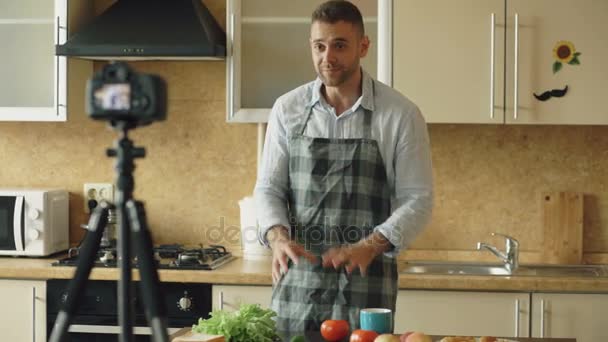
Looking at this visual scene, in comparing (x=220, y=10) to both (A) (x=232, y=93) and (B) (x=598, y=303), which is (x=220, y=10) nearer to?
(A) (x=232, y=93)

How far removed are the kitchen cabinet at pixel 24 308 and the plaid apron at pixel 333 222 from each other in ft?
3.84

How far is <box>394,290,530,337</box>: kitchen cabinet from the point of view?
10.7ft

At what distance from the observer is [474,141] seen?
3.81 m

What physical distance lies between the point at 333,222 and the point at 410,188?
0.24 meters

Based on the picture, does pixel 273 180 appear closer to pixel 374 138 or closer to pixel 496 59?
pixel 374 138

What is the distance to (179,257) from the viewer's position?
3.50 metres

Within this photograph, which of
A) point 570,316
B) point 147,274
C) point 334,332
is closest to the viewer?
point 147,274

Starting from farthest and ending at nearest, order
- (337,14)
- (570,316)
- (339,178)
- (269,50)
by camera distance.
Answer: (269,50) < (570,316) < (339,178) < (337,14)

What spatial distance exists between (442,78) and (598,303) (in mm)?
965

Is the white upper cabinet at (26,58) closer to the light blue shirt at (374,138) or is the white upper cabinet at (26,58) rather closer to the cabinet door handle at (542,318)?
the light blue shirt at (374,138)

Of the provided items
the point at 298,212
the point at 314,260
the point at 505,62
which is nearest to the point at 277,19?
the point at 505,62

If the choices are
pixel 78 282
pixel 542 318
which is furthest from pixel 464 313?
pixel 78 282

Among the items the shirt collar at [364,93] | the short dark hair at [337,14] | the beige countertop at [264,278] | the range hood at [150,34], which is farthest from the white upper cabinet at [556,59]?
the range hood at [150,34]

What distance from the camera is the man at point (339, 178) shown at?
257 cm
